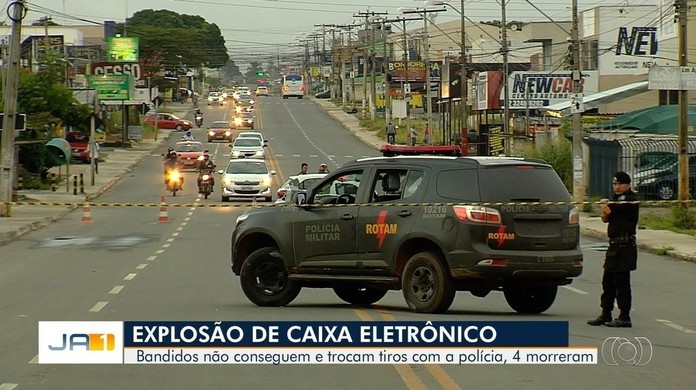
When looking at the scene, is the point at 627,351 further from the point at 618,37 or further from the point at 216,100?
the point at 216,100

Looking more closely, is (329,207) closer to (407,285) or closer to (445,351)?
(407,285)

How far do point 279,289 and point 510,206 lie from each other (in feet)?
11.6

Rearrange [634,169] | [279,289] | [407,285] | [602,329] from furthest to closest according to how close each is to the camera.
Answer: [634,169]
[279,289]
[407,285]
[602,329]

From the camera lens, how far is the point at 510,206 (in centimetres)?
1360

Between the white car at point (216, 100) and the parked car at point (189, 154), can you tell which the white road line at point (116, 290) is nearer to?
the parked car at point (189, 154)

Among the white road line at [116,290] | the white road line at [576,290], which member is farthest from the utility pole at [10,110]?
the white road line at [576,290]

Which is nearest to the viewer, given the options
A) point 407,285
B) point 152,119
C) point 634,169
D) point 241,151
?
point 407,285

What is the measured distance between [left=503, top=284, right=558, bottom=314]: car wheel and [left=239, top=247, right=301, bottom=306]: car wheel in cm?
274

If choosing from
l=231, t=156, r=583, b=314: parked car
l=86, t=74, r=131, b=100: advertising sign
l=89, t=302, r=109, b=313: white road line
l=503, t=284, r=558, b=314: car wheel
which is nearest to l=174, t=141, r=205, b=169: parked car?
l=86, t=74, r=131, b=100: advertising sign

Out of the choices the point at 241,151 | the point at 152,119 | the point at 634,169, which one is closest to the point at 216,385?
the point at 634,169

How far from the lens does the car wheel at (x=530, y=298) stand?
576 inches

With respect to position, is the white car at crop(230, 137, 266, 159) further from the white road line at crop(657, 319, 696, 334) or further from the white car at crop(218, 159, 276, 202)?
the white road line at crop(657, 319, 696, 334)

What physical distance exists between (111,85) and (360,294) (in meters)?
58.7

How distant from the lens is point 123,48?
352 feet
